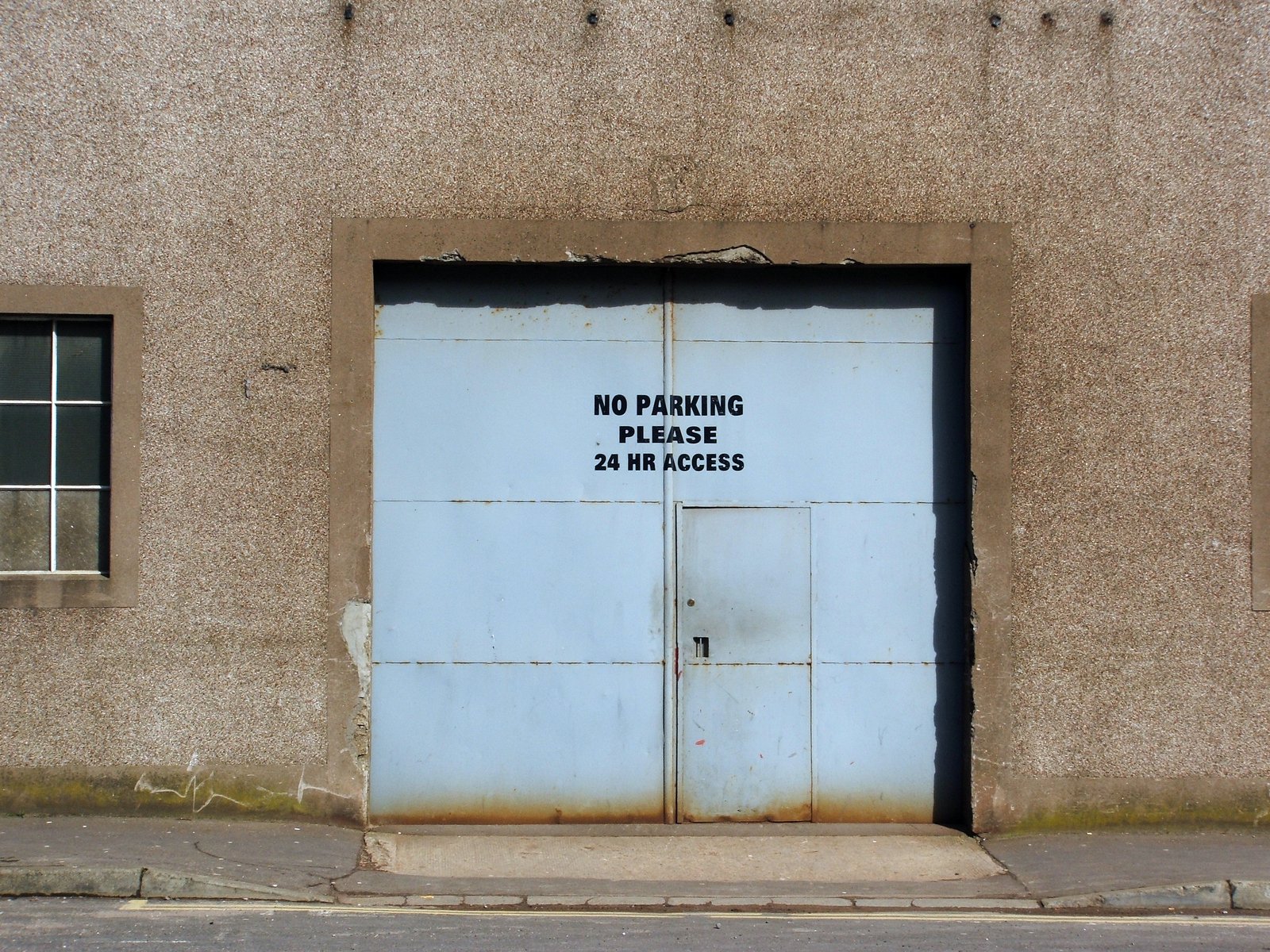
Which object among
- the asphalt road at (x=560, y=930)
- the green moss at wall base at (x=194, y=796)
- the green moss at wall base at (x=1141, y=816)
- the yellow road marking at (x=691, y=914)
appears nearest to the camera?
the asphalt road at (x=560, y=930)

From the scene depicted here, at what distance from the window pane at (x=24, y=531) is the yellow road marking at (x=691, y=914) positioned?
2.37 metres

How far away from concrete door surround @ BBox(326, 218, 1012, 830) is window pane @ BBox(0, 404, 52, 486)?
1768mm

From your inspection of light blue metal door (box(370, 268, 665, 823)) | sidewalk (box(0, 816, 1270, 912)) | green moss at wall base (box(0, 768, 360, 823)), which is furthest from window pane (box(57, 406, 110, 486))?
sidewalk (box(0, 816, 1270, 912))

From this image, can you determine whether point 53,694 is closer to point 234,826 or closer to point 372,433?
point 234,826

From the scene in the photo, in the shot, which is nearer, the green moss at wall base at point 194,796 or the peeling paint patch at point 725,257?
the green moss at wall base at point 194,796

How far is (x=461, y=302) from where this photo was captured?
805 cm

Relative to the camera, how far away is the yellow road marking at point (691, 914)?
6383mm

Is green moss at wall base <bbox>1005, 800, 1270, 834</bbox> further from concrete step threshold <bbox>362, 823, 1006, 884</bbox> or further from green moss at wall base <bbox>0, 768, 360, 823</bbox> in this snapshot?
green moss at wall base <bbox>0, 768, 360, 823</bbox>

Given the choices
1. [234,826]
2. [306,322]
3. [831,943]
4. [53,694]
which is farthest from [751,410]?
[53,694]

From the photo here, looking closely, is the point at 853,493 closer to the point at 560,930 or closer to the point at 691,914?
the point at 691,914

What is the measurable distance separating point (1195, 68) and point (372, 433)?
547 cm

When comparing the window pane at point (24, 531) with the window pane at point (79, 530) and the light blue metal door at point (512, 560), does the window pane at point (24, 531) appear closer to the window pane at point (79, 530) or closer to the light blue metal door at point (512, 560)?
the window pane at point (79, 530)

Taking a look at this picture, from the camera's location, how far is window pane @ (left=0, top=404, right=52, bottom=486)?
7.80 metres

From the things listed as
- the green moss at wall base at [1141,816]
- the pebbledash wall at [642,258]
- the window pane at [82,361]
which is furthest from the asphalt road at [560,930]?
the window pane at [82,361]
